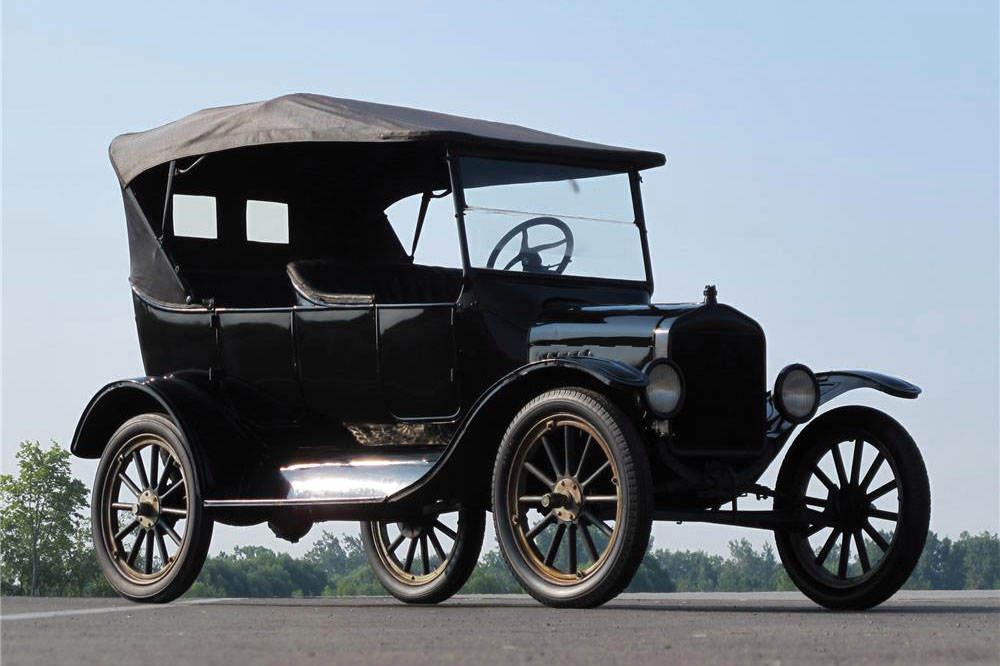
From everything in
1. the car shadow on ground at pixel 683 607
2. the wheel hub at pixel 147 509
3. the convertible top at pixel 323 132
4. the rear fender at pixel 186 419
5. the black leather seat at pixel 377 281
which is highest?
the convertible top at pixel 323 132

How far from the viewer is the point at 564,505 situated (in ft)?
29.0

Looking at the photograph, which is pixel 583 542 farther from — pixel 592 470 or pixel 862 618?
pixel 862 618

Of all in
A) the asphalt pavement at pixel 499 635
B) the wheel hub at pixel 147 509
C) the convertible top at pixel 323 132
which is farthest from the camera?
the wheel hub at pixel 147 509

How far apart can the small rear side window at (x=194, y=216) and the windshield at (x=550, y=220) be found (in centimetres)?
260

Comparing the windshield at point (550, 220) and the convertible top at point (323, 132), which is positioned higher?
the convertible top at point (323, 132)

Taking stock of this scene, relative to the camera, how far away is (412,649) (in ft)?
20.9

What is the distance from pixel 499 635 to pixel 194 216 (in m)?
5.99

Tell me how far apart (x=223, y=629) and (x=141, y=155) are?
5165mm

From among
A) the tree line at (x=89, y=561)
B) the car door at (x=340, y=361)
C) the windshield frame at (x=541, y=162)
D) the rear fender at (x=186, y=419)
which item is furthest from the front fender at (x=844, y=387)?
the tree line at (x=89, y=561)

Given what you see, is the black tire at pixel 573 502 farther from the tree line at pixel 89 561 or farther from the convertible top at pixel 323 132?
the tree line at pixel 89 561

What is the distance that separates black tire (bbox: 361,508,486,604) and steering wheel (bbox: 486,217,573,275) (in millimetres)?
1679

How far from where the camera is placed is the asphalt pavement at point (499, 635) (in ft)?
19.6

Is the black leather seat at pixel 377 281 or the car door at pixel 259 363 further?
Answer: the black leather seat at pixel 377 281

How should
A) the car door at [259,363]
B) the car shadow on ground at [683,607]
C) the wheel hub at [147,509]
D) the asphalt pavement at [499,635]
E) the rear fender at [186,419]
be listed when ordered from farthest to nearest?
1. the car door at [259,363]
2. the wheel hub at [147,509]
3. the rear fender at [186,419]
4. the car shadow on ground at [683,607]
5. the asphalt pavement at [499,635]
